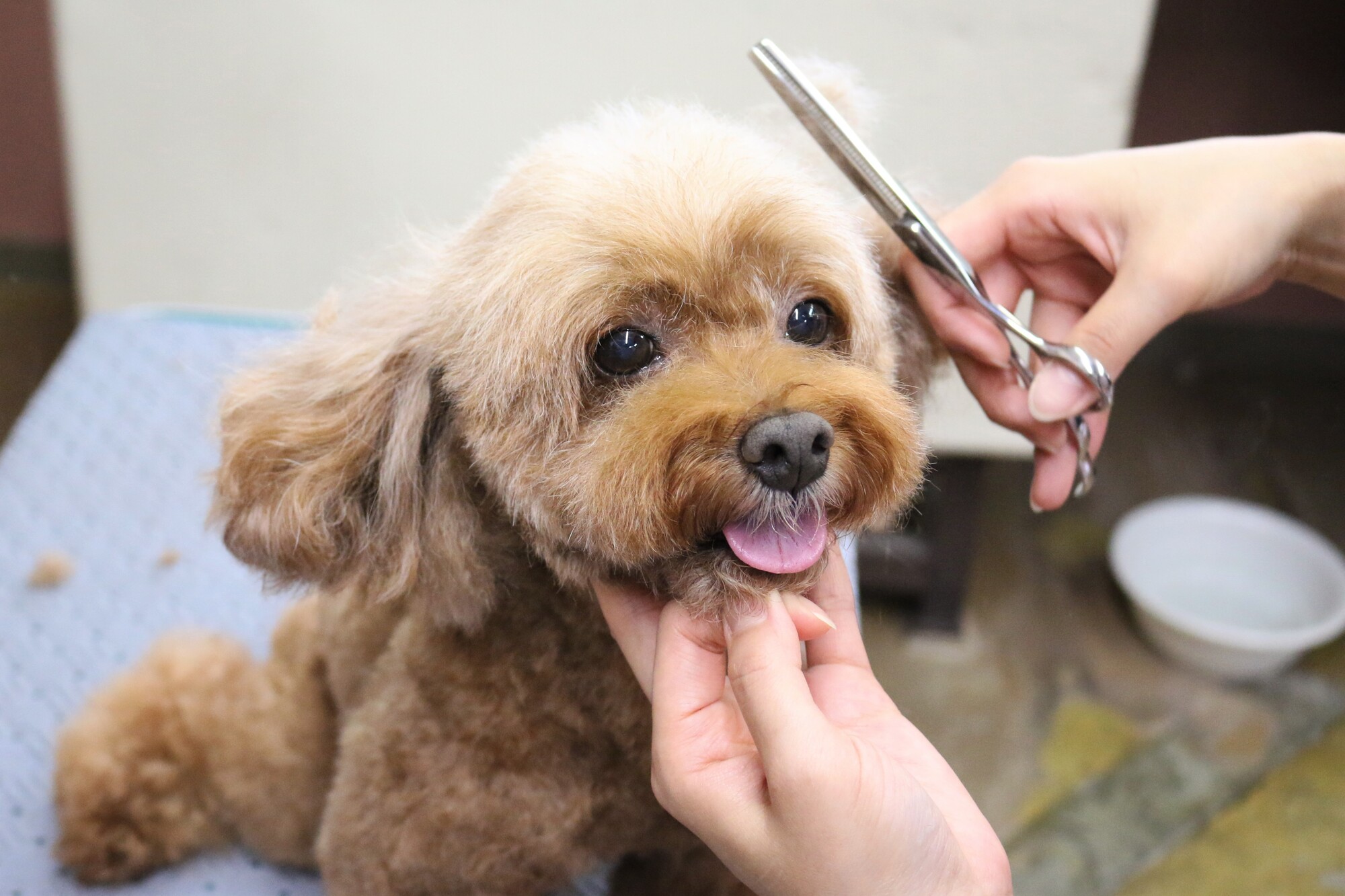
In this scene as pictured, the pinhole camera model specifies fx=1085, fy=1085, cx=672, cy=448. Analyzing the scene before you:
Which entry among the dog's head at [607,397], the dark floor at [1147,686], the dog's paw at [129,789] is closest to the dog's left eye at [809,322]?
the dog's head at [607,397]

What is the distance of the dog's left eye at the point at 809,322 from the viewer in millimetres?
671

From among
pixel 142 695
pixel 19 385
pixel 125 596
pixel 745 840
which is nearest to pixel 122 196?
pixel 19 385

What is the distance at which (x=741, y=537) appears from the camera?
605 mm

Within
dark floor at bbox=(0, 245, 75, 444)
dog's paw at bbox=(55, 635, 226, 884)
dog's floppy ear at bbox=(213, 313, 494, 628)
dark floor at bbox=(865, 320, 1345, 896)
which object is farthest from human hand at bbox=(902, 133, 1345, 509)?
dark floor at bbox=(0, 245, 75, 444)

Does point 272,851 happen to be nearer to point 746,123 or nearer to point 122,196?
point 746,123

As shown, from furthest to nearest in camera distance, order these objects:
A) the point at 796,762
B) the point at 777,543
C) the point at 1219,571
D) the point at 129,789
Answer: the point at 1219,571 < the point at 129,789 < the point at 777,543 < the point at 796,762

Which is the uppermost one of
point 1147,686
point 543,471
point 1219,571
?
point 543,471

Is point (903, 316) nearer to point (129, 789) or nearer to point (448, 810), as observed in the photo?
point (448, 810)

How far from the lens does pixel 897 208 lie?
0.71 m

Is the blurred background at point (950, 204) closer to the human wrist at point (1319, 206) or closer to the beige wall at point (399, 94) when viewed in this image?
the beige wall at point (399, 94)

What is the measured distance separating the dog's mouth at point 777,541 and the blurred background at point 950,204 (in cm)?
34

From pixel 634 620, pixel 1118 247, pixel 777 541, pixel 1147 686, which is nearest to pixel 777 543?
pixel 777 541

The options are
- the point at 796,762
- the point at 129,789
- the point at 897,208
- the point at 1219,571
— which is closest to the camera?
the point at 796,762

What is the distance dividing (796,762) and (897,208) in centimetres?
38
